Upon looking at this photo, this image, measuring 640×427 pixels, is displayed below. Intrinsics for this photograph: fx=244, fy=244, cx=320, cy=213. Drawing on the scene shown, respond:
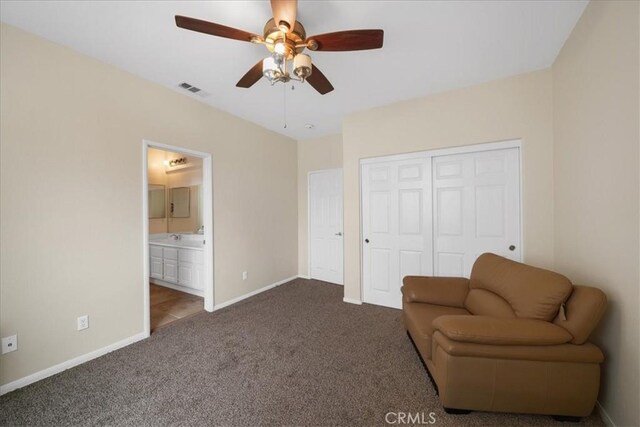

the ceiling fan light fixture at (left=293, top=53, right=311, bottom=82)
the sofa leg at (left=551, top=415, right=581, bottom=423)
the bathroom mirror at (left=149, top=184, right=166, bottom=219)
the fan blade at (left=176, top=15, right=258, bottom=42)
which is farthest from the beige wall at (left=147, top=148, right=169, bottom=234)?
the sofa leg at (left=551, top=415, right=581, bottom=423)

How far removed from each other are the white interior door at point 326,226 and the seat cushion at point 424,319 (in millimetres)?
2097

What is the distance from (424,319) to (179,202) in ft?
14.4

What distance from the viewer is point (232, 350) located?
2.22 metres

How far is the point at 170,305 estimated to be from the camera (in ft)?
10.9

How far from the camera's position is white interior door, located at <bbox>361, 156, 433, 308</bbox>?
2.96 metres

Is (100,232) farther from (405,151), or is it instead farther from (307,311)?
(405,151)

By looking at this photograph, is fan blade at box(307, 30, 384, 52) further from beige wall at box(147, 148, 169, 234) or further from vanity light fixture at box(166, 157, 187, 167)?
beige wall at box(147, 148, 169, 234)

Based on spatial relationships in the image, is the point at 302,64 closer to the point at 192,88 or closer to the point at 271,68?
the point at 271,68

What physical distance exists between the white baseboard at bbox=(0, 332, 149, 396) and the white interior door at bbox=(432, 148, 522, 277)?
10.9 feet

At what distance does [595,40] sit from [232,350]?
356cm

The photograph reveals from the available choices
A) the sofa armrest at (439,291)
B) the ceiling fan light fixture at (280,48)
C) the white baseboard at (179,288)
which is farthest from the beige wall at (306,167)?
the ceiling fan light fixture at (280,48)

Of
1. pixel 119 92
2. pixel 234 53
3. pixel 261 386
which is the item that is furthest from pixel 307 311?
pixel 119 92

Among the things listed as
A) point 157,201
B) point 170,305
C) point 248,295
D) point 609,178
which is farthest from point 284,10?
point 157,201

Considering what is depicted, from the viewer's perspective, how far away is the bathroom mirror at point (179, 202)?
4.35 metres
